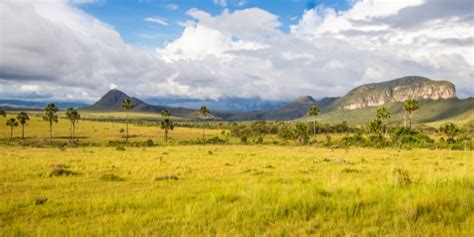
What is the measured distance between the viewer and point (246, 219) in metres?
8.32

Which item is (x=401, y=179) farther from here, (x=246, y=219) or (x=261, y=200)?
(x=246, y=219)

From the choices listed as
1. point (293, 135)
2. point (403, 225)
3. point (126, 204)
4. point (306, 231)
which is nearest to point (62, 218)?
point (126, 204)

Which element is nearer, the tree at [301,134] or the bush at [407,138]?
the bush at [407,138]

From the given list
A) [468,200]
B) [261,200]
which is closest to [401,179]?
[468,200]

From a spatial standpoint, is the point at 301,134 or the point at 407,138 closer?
the point at 407,138

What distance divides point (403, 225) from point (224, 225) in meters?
3.51

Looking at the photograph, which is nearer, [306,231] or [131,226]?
[306,231]

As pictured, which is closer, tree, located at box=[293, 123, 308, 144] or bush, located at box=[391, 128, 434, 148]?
bush, located at box=[391, 128, 434, 148]

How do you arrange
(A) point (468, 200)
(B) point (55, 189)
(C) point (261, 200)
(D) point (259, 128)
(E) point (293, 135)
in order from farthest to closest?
(D) point (259, 128) < (E) point (293, 135) < (B) point (55, 189) < (C) point (261, 200) < (A) point (468, 200)

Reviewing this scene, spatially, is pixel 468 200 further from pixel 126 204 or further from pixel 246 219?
pixel 126 204

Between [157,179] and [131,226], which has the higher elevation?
[131,226]

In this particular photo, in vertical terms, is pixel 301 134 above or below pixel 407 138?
above

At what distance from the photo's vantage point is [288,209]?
359 inches

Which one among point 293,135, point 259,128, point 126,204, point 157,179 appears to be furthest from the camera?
point 259,128
